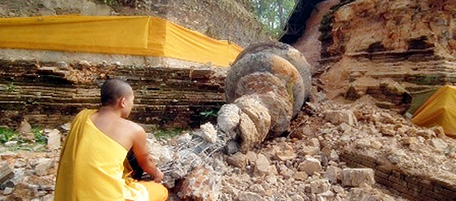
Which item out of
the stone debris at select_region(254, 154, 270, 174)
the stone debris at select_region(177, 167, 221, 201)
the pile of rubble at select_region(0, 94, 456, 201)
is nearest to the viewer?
the stone debris at select_region(177, 167, 221, 201)

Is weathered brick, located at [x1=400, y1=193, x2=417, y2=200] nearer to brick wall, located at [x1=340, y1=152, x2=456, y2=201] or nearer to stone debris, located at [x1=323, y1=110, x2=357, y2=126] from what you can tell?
brick wall, located at [x1=340, y1=152, x2=456, y2=201]

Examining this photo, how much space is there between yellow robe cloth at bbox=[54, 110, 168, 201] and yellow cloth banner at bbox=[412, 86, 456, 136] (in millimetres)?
4425

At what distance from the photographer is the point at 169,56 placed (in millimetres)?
9617

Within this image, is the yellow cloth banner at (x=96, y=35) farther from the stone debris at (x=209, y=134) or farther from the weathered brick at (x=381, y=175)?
the weathered brick at (x=381, y=175)

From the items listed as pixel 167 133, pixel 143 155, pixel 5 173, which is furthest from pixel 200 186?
pixel 167 133

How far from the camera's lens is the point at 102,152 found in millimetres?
1938

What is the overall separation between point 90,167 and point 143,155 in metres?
0.44

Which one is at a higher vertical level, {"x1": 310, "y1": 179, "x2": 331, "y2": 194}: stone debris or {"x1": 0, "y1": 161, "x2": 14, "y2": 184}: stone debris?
{"x1": 310, "y1": 179, "x2": 331, "y2": 194}: stone debris

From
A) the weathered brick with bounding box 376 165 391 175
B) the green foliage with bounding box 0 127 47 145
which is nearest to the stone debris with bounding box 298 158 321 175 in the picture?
the weathered brick with bounding box 376 165 391 175

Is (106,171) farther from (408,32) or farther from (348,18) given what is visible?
(348,18)

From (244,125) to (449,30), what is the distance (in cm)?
448

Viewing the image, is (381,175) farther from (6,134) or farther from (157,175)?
(6,134)

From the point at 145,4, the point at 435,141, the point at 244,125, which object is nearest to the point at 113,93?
the point at 244,125

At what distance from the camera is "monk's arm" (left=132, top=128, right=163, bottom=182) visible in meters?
2.18
